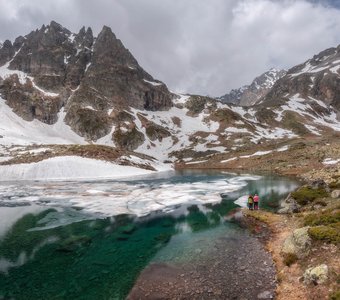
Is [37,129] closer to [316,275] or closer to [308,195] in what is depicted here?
[308,195]

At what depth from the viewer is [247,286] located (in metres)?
17.2

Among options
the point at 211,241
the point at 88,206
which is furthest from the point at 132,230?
the point at 88,206

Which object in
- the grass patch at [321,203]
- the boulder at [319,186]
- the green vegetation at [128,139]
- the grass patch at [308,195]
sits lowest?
the grass patch at [321,203]

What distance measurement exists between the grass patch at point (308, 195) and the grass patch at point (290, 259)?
18.1 metres

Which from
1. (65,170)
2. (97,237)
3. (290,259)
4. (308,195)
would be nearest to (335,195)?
(308,195)

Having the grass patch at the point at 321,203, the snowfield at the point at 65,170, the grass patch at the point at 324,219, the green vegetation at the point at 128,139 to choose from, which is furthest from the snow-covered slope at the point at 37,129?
the grass patch at the point at 324,219

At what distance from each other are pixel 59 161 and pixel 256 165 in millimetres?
72073

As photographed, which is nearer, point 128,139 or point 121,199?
point 121,199

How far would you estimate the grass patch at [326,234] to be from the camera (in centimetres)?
2020

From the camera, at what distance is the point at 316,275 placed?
648 inches

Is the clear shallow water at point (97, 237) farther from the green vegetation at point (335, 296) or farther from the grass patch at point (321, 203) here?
the green vegetation at point (335, 296)

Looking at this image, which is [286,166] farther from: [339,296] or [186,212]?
[339,296]

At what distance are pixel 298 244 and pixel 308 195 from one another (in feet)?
62.7

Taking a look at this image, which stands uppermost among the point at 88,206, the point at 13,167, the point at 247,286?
the point at 13,167
